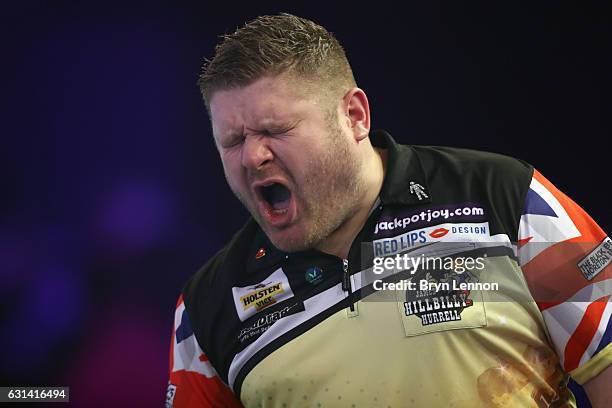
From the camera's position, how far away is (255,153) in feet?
6.94

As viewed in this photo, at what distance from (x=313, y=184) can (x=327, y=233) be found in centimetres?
15


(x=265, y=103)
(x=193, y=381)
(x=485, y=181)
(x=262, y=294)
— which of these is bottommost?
(x=193, y=381)

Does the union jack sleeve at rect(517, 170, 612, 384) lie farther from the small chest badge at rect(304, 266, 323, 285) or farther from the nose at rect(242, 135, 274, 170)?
the nose at rect(242, 135, 274, 170)

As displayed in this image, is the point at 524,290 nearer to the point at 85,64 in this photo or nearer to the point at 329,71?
the point at 329,71

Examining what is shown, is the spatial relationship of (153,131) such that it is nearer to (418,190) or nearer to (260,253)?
(260,253)

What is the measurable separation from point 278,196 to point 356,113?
31cm

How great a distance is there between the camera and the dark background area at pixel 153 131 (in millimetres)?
3498

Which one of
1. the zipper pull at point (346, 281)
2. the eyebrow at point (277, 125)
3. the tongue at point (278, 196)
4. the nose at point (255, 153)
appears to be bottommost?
the zipper pull at point (346, 281)

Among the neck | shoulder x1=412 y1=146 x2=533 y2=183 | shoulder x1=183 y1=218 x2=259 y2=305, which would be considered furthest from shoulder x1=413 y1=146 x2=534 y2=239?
shoulder x1=183 y1=218 x2=259 y2=305

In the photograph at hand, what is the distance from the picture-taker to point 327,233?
7.36 feet

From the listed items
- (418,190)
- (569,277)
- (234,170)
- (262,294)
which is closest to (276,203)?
(234,170)

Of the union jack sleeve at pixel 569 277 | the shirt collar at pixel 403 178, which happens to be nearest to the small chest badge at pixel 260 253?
the shirt collar at pixel 403 178

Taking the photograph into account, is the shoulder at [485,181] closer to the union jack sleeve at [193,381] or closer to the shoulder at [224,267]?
the shoulder at [224,267]

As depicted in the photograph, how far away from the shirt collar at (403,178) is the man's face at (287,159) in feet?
0.28
